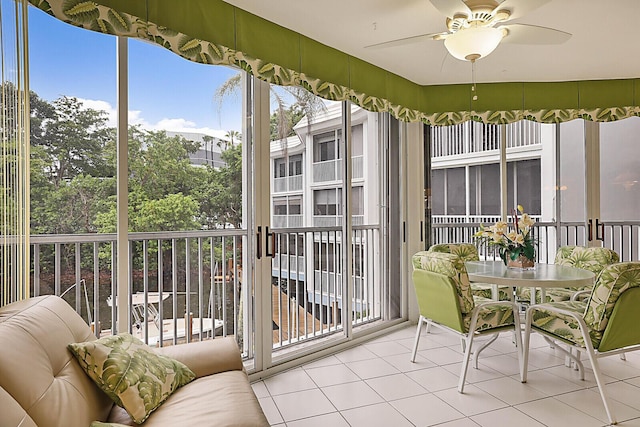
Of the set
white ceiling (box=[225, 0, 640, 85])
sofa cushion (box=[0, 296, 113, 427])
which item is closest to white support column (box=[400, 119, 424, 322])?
white ceiling (box=[225, 0, 640, 85])

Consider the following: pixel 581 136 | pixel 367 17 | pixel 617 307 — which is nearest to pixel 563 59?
pixel 581 136

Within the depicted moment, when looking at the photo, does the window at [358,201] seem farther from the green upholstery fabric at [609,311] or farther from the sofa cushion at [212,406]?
→ the sofa cushion at [212,406]

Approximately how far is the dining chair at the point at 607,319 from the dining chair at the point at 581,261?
0.86 meters

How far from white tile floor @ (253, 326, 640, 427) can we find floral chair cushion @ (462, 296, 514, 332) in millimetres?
417

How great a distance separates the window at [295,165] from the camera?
376cm

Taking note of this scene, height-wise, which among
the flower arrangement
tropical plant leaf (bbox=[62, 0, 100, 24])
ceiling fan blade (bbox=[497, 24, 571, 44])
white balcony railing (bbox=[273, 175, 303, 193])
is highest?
ceiling fan blade (bbox=[497, 24, 571, 44])

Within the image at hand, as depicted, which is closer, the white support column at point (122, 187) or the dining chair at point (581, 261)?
the white support column at point (122, 187)

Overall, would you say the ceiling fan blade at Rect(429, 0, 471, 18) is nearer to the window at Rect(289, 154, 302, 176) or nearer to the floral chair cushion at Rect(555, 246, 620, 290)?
the window at Rect(289, 154, 302, 176)

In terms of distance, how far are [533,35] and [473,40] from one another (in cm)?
46

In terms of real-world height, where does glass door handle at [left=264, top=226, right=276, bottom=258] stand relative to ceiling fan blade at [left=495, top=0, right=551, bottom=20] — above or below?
below

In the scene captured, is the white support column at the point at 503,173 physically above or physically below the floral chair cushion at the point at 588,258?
above

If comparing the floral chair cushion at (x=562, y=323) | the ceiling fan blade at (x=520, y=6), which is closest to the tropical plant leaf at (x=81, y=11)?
the ceiling fan blade at (x=520, y=6)

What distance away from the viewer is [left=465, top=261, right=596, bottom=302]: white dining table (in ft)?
9.16

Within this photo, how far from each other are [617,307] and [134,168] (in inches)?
118
